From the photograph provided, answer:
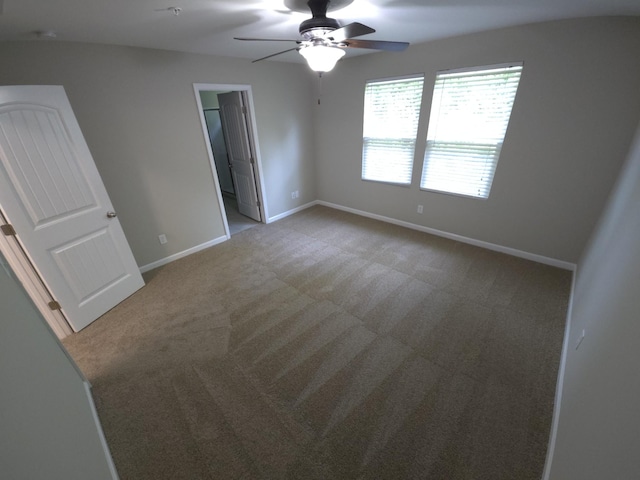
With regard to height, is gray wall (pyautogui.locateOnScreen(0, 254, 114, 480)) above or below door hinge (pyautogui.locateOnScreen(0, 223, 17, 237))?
below

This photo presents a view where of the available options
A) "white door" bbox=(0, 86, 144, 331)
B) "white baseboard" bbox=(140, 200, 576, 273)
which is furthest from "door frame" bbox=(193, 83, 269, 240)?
"white door" bbox=(0, 86, 144, 331)

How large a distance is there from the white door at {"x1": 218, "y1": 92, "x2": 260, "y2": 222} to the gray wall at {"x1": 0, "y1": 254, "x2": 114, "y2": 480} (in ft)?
10.7

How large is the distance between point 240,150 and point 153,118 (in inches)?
57.9

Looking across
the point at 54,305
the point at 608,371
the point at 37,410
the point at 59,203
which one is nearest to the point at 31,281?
the point at 54,305

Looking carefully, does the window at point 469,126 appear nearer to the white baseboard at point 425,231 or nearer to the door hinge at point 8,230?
the white baseboard at point 425,231

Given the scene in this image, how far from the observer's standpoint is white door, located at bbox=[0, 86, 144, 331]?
1910mm

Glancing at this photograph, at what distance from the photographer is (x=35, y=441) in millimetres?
854

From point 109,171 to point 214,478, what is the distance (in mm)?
2989

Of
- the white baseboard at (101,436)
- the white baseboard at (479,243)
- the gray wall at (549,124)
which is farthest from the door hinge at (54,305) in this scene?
the gray wall at (549,124)

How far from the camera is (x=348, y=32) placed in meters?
1.76

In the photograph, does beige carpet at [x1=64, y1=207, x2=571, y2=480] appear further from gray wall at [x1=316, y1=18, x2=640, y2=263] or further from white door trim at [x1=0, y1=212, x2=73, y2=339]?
gray wall at [x1=316, y1=18, x2=640, y2=263]

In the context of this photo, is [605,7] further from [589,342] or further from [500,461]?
[500,461]

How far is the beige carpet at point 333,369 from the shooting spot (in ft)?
4.77

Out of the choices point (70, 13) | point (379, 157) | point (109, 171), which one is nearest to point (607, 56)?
point (379, 157)
